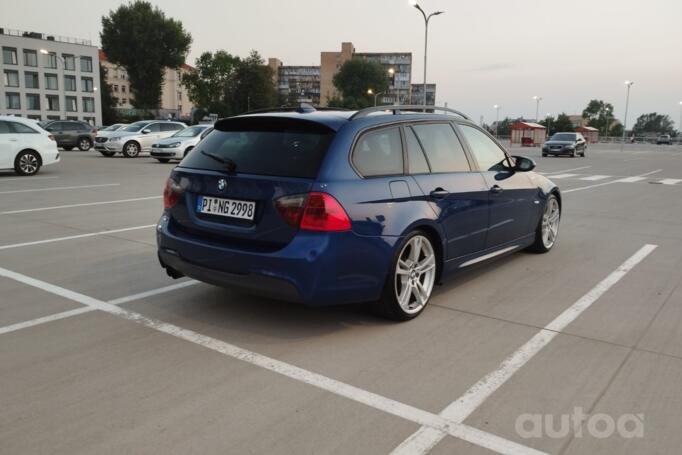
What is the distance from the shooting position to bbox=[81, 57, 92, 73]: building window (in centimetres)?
9569

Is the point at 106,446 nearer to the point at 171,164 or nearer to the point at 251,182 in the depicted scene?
the point at 251,182

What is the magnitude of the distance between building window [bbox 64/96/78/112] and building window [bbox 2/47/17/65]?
8887 mm

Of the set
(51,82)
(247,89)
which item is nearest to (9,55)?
(51,82)

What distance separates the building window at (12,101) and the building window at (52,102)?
15.3 feet

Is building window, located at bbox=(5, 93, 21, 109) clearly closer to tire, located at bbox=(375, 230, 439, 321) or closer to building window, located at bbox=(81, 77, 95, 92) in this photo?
building window, located at bbox=(81, 77, 95, 92)

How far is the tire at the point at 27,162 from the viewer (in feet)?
53.3

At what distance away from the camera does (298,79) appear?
553ft

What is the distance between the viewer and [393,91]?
511 feet

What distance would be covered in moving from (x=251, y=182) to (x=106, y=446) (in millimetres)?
1936

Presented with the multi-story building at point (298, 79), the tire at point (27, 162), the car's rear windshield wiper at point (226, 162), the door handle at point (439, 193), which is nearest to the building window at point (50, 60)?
the multi-story building at point (298, 79)

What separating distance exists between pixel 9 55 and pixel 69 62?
364 inches

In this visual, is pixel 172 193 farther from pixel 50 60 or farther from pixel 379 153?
pixel 50 60

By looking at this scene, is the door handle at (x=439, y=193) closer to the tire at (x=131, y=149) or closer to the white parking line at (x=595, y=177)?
the white parking line at (x=595, y=177)

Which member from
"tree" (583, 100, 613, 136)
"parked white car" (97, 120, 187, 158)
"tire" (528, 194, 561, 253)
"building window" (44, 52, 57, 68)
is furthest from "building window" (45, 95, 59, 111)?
"tree" (583, 100, 613, 136)
